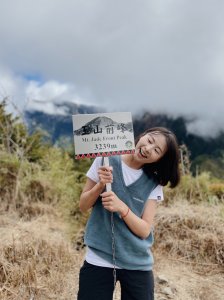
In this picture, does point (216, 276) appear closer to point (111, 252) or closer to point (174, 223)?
point (174, 223)

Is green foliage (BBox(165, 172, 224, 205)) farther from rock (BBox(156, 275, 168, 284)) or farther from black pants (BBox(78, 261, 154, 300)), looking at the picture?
black pants (BBox(78, 261, 154, 300))

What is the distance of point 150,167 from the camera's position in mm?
1769

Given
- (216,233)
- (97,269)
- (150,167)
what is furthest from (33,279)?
(216,233)

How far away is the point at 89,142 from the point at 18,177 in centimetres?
378

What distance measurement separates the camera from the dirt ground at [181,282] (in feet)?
10.7

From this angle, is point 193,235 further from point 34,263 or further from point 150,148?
point 150,148

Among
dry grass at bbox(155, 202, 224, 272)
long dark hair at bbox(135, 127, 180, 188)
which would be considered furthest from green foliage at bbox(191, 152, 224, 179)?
long dark hair at bbox(135, 127, 180, 188)

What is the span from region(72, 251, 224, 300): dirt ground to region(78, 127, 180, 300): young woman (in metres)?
1.56

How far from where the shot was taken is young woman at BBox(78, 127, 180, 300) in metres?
1.62

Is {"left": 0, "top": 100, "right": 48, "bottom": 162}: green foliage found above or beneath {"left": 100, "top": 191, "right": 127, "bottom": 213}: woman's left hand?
above

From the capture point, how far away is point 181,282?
3.54 m

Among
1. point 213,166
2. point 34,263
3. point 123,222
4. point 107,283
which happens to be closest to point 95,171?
point 123,222

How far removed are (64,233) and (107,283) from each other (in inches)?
105

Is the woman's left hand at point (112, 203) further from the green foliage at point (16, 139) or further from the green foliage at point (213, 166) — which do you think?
the green foliage at point (213, 166)
